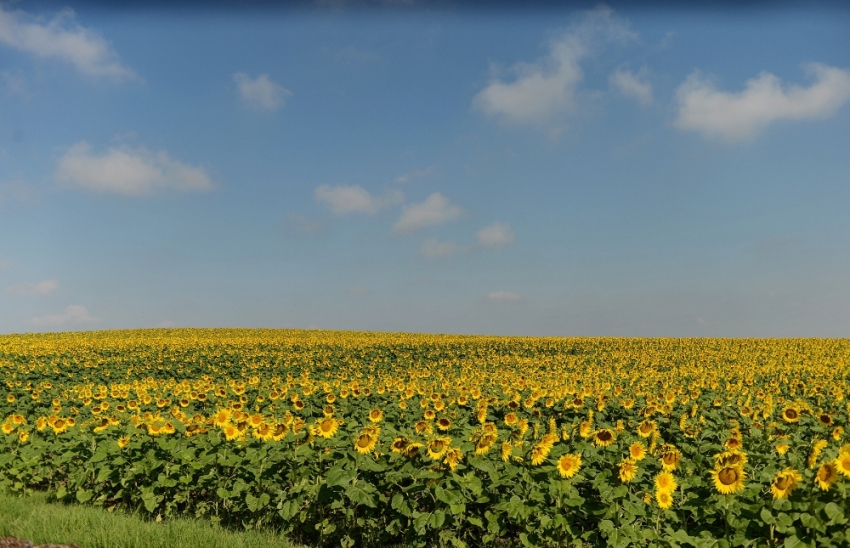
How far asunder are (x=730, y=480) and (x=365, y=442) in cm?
320

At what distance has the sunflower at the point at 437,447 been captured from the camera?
523 cm

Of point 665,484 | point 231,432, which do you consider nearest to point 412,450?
point 665,484

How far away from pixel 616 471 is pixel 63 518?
5835 mm

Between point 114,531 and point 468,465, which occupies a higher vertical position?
point 468,465

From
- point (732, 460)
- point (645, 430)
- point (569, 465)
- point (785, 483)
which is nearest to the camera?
point (785, 483)

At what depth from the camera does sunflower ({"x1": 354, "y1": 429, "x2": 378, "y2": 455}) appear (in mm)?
5723

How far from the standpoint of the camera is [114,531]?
19.2 ft

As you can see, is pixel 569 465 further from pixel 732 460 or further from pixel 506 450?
pixel 732 460

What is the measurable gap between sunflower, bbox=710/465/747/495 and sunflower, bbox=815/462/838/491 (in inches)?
28.5

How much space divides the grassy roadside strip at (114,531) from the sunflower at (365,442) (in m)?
1.18

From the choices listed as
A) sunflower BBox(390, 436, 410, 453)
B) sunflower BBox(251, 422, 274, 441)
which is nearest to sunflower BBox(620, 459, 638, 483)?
sunflower BBox(390, 436, 410, 453)

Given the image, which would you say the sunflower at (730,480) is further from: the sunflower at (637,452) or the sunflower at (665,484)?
the sunflower at (637,452)

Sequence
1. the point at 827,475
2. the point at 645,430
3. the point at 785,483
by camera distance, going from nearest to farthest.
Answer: the point at 827,475 < the point at 785,483 < the point at 645,430

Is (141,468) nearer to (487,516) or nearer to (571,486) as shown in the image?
(487,516)
